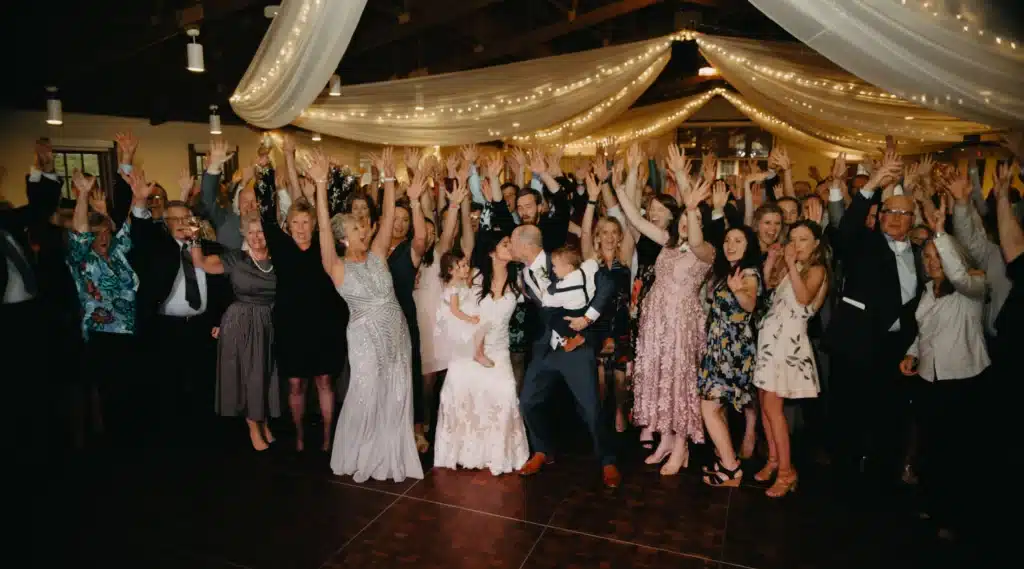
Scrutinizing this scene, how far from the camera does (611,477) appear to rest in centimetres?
336

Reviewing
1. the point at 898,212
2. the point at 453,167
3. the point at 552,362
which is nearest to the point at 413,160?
the point at 453,167

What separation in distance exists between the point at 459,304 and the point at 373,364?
568 mm

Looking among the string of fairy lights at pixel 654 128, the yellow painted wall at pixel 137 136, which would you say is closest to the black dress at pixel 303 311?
the yellow painted wall at pixel 137 136

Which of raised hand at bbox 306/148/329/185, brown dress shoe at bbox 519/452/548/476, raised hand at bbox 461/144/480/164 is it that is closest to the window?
raised hand at bbox 461/144/480/164

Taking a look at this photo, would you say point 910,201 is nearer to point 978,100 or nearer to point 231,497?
point 978,100

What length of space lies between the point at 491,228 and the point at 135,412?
2642mm

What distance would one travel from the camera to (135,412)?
4.36 m

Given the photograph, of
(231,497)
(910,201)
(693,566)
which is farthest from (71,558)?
(910,201)

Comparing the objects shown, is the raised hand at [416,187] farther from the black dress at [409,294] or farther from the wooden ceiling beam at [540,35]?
the wooden ceiling beam at [540,35]

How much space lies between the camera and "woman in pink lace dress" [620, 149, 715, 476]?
3.40m

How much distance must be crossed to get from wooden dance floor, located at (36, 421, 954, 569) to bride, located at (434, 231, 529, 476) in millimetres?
108

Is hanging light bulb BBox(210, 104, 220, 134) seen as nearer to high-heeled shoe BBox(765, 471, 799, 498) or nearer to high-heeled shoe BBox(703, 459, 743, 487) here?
high-heeled shoe BBox(703, 459, 743, 487)

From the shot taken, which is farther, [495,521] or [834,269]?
[834,269]

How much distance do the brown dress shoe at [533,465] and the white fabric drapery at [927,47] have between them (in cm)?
232
